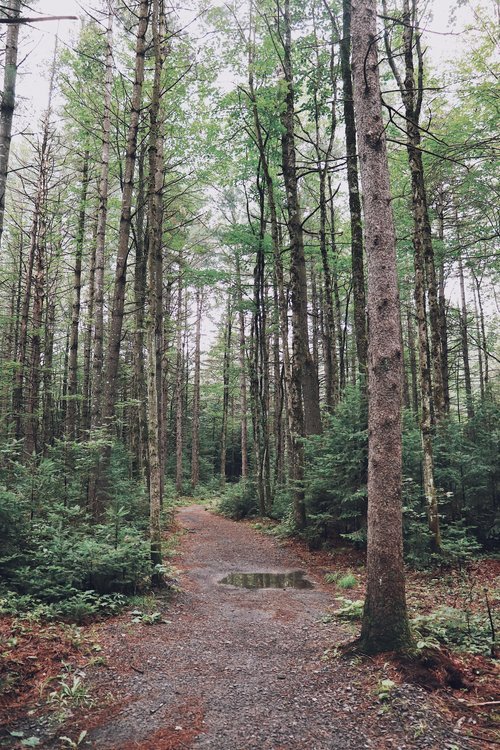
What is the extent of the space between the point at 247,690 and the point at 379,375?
3159mm

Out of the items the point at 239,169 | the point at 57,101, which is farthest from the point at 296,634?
the point at 57,101

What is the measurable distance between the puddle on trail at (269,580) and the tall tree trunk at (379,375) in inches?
150

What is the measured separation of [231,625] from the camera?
572 centimetres

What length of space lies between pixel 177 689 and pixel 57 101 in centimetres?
1886

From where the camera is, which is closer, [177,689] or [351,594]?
[177,689]

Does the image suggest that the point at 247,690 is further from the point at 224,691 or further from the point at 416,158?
the point at 416,158

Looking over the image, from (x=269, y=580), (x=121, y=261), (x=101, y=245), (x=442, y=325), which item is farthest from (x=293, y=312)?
(x=442, y=325)

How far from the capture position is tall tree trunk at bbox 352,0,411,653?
4.08 m

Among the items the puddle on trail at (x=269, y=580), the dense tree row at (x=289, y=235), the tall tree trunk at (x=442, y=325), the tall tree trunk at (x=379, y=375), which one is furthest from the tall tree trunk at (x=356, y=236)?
the tall tree trunk at (x=442, y=325)

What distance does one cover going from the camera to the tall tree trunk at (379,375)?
408 cm

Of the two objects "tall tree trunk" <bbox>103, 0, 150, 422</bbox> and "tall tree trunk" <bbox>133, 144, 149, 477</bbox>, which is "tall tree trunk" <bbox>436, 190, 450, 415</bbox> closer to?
"tall tree trunk" <bbox>133, 144, 149, 477</bbox>

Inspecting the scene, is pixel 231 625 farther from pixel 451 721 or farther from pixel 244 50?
pixel 244 50

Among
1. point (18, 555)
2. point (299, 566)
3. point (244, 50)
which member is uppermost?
point (244, 50)

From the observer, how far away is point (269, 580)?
8.19m
